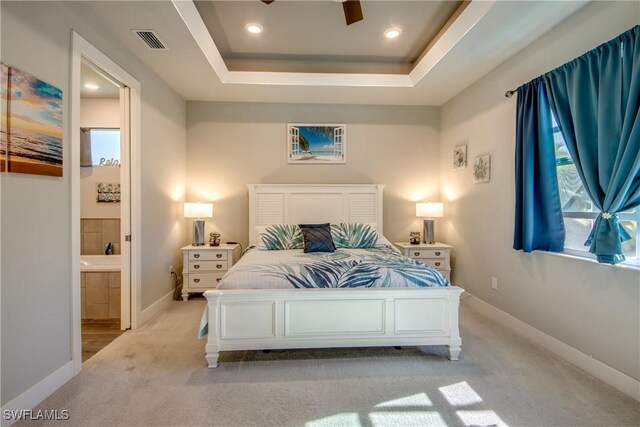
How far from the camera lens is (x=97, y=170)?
439 cm

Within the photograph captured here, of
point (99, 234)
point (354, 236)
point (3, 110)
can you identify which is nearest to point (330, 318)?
point (354, 236)

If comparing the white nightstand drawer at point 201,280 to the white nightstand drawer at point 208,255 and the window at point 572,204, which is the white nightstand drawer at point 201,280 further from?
the window at point 572,204

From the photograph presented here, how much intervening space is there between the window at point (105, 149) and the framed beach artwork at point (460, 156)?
4.72 metres

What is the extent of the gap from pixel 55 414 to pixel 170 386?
62 cm

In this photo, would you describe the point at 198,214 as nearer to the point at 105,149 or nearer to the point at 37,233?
the point at 105,149

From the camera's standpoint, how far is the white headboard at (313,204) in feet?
14.5

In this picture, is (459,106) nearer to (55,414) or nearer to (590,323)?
(590,323)

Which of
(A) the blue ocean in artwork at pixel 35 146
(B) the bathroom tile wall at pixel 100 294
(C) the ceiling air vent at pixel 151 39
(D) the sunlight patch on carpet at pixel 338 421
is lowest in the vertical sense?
(D) the sunlight patch on carpet at pixel 338 421

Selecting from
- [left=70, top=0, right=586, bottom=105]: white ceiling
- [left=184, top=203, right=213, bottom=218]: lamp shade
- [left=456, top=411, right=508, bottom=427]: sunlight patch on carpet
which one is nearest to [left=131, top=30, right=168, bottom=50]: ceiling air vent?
[left=70, top=0, right=586, bottom=105]: white ceiling

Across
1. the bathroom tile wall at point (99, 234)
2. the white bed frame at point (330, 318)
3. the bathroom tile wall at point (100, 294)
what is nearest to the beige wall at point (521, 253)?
the white bed frame at point (330, 318)

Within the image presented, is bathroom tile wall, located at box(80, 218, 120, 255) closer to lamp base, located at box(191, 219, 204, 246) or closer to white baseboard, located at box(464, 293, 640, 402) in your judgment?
lamp base, located at box(191, 219, 204, 246)

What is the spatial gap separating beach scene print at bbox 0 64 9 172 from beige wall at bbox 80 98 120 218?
114 inches

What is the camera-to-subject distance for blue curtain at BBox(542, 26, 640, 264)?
1961 mm

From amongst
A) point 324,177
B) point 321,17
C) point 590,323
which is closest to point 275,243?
point 324,177
